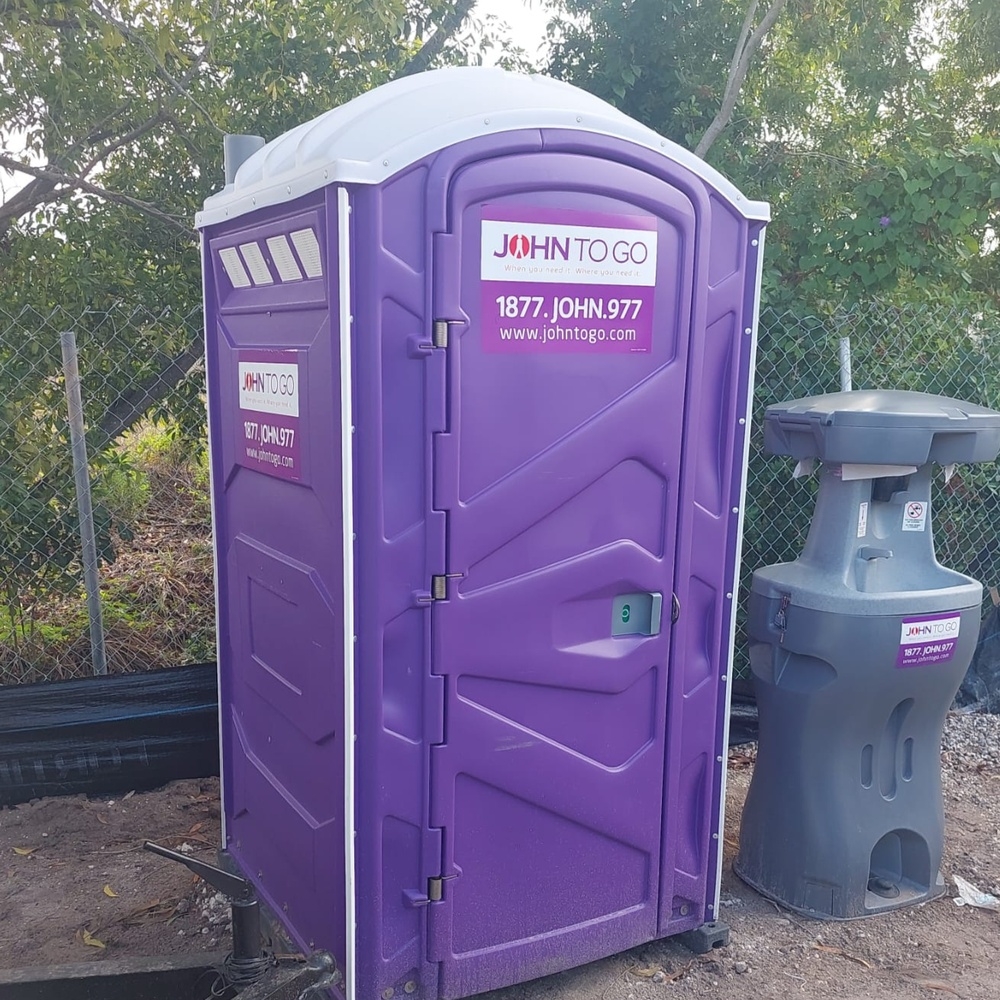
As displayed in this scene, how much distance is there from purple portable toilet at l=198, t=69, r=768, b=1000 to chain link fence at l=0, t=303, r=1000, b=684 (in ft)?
4.57

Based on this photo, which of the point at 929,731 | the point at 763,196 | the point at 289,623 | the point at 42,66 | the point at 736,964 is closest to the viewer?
the point at 289,623

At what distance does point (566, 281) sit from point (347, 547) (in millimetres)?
845

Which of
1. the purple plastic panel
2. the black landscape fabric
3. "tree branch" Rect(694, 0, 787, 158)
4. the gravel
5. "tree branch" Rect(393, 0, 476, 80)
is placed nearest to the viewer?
the purple plastic panel

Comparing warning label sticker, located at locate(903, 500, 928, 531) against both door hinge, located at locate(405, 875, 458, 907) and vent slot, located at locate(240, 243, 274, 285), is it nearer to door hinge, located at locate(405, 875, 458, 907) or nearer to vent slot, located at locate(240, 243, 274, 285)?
door hinge, located at locate(405, 875, 458, 907)

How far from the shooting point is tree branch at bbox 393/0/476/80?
527 cm

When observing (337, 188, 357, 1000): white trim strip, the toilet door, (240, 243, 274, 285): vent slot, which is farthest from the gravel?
(240, 243, 274, 285): vent slot

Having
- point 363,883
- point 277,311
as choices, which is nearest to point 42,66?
point 277,311

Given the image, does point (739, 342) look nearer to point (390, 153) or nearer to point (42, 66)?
point (390, 153)

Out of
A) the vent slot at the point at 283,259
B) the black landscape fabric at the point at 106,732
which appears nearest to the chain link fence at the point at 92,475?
the black landscape fabric at the point at 106,732

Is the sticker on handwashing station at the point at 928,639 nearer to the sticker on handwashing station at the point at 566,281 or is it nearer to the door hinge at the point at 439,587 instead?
the sticker on handwashing station at the point at 566,281

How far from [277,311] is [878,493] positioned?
1925 mm

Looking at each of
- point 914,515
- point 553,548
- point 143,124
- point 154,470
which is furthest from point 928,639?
point 143,124

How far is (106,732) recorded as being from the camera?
387cm

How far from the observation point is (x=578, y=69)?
5.75 metres
